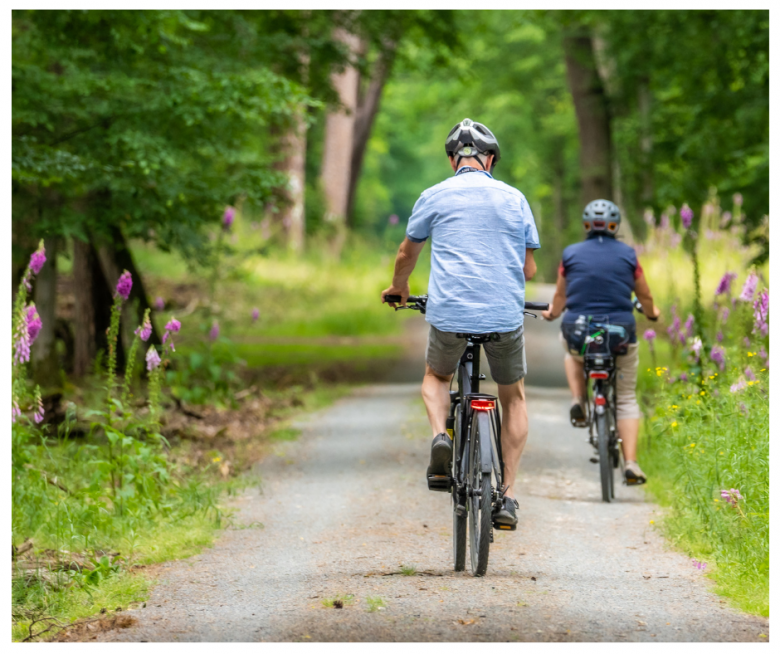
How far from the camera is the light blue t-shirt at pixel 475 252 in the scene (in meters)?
4.98

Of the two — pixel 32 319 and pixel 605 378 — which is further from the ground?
pixel 32 319

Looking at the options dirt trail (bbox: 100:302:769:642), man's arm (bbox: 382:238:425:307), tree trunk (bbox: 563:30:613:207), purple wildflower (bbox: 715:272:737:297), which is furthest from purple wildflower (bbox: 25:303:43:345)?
tree trunk (bbox: 563:30:613:207)

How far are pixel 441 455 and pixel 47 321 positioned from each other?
6.49m

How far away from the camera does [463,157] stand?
520 centimetres

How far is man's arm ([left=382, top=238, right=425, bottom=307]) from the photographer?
519cm

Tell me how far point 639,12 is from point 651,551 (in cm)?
1416

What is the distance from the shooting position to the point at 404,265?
17.3 feet

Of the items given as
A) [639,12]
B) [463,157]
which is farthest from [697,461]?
[639,12]

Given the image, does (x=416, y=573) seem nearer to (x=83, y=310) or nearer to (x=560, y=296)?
(x=560, y=296)

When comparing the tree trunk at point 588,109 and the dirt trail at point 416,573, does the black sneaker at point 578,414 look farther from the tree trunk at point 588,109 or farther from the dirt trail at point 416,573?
the tree trunk at point 588,109

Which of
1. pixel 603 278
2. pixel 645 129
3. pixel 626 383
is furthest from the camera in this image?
pixel 645 129

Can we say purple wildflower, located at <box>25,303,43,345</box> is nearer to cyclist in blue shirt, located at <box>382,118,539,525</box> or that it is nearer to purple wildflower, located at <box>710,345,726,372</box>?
cyclist in blue shirt, located at <box>382,118,539,525</box>

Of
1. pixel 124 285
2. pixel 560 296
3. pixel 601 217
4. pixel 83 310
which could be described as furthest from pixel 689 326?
pixel 83 310

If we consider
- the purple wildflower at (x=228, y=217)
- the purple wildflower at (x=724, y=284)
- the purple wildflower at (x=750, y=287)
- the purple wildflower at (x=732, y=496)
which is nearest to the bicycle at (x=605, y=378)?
the purple wildflower at (x=724, y=284)
